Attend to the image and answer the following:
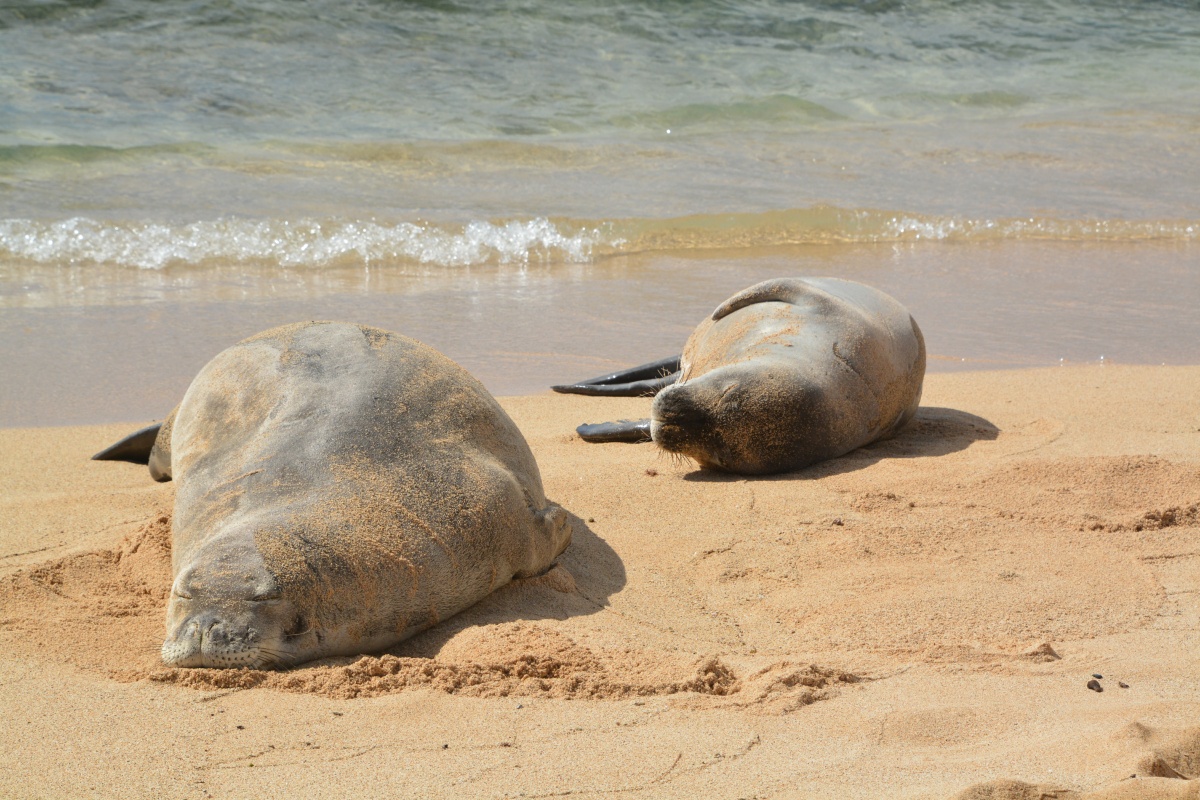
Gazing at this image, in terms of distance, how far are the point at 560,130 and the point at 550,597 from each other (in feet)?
36.6

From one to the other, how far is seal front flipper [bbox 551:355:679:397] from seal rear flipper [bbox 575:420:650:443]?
823mm

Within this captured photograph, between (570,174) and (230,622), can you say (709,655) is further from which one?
(570,174)

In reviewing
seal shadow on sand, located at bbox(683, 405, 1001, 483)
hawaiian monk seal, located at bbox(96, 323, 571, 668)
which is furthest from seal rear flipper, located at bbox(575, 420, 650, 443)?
hawaiian monk seal, located at bbox(96, 323, 571, 668)

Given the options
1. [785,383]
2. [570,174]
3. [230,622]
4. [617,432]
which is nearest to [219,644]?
[230,622]

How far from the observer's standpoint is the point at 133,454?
5.04 meters

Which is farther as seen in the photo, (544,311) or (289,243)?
(289,243)

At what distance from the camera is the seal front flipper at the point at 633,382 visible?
6.34m

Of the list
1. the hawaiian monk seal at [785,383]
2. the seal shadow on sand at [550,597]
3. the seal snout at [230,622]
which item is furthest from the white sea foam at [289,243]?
the seal snout at [230,622]

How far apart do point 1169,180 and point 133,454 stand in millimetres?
11589

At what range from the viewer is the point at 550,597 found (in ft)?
11.8

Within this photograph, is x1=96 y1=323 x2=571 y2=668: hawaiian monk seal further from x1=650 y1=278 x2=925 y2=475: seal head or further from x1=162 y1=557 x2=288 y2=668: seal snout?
x1=650 y1=278 x2=925 y2=475: seal head

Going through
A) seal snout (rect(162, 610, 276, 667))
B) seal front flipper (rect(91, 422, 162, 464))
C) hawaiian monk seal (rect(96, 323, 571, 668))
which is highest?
hawaiian monk seal (rect(96, 323, 571, 668))

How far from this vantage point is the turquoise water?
33.5 ft

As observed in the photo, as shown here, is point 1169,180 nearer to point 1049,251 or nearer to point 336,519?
point 1049,251
